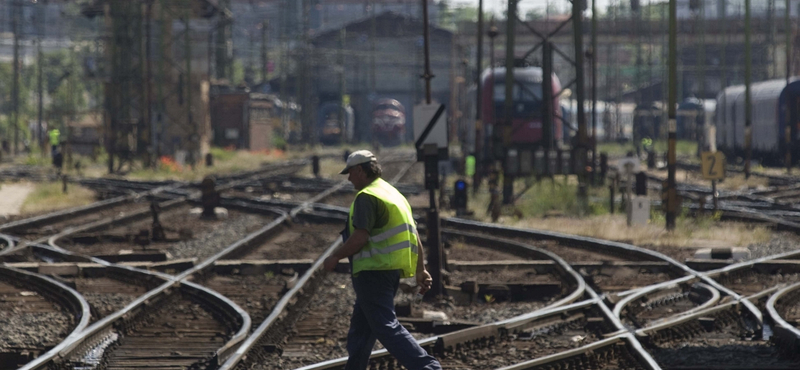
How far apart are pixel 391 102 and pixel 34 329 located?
236 feet

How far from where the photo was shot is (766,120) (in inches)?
1475

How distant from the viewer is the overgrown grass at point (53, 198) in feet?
78.6

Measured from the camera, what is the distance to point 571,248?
52.0 feet

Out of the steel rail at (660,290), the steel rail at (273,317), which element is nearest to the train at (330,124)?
the steel rail at (273,317)

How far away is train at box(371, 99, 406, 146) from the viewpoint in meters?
78.5

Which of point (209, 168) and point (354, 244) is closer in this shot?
point (354, 244)

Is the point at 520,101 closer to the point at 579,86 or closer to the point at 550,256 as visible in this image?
the point at 579,86

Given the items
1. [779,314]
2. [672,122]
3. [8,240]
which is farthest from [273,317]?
[672,122]

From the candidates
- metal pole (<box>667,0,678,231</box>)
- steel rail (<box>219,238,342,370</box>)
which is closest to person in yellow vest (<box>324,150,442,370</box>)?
steel rail (<box>219,238,342,370</box>)

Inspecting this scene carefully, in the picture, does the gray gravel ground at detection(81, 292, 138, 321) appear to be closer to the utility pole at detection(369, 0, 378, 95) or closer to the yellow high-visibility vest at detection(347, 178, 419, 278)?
the yellow high-visibility vest at detection(347, 178, 419, 278)

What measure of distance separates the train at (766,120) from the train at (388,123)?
36.0 m

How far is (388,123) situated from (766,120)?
43141 millimetres

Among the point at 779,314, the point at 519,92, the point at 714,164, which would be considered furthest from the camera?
the point at 519,92

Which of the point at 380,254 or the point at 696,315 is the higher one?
the point at 380,254
